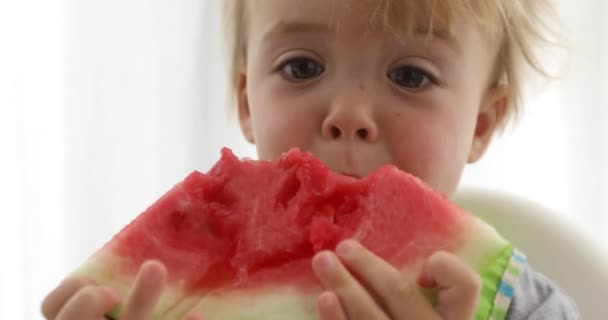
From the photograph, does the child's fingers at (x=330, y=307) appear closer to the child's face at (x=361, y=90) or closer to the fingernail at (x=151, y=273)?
the fingernail at (x=151, y=273)

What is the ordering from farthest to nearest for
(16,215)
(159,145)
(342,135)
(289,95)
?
(159,145)
(16,215)
(289,95)
(342,135)

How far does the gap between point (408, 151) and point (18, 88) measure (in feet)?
2.95

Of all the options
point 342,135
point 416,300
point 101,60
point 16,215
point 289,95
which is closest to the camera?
point 416,300

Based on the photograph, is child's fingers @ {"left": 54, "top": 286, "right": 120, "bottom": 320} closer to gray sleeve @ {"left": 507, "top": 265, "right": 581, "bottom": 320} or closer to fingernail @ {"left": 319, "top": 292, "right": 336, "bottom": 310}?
fingernail @ {"left": 319, "top": 292, "right": 336, "bottom": 310}

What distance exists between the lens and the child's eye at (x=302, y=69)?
1.10m

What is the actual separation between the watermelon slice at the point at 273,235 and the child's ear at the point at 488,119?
53 centimetres

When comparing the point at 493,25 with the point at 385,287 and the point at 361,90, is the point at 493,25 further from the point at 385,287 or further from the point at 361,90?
the point at 385,287

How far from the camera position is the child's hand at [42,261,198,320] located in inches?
27.0

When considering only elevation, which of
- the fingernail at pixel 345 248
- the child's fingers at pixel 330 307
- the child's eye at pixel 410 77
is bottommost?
the child's fingers at pixel 330 307

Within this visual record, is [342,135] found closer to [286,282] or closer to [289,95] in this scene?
[289,95]

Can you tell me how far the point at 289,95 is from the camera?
43.9 inches

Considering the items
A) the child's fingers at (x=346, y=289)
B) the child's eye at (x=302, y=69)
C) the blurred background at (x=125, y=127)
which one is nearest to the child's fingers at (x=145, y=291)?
the child's fingers at (x=346, y=289)

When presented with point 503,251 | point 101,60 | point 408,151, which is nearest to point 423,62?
point 408,151

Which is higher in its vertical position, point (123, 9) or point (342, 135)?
point (123, 9)
